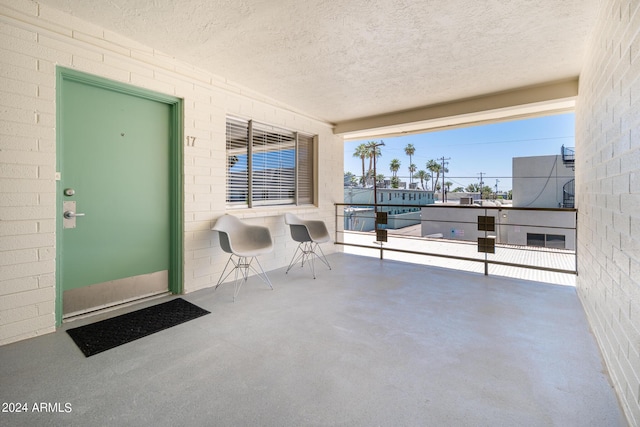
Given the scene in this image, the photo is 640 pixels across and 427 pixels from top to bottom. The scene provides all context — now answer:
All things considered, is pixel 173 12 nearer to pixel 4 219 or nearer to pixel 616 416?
pixel 4 219

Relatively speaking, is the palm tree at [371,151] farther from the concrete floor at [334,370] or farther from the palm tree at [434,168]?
the concrete floor at [334,370]

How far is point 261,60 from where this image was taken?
309 cm

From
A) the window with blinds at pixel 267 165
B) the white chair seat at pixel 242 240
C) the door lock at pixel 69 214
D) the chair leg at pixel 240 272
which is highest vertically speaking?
the window with blinds at pixel 267 165

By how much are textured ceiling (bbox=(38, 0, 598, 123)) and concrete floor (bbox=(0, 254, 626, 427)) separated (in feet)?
8.32

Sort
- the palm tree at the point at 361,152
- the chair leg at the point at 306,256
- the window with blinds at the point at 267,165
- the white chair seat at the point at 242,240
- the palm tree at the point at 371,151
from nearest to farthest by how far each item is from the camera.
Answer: the white chair seat at the point at 242,240
the window with blinds at the point at 267,165
the chair leg at the point at 306,256
the palm tree at the point at 371,151
the palm tree at the point at 361,152

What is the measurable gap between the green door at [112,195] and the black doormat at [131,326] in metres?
0.35

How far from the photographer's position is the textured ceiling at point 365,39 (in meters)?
2.22

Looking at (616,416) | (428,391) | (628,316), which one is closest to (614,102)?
(628,316)

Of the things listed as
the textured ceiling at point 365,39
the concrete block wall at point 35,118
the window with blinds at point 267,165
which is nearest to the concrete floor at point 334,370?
the concrete block wall at point 35,118

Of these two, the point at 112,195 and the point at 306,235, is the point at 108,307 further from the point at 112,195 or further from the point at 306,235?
the point at 306,235

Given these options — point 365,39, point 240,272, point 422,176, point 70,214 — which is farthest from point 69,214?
point 422,176

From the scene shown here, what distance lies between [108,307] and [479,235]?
5.20m

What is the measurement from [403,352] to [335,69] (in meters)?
2.96

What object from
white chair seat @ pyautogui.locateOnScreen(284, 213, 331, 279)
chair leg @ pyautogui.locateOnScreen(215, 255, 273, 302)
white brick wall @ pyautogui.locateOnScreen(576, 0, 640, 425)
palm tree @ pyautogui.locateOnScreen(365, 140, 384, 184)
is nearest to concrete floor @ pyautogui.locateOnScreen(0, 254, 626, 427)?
white brick wall @ pyautogui.locateOnScreen(576, 0, 640, 425)
